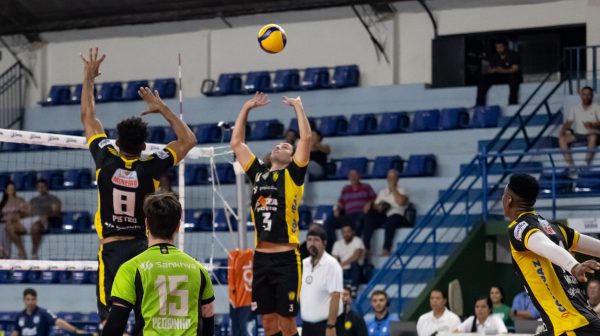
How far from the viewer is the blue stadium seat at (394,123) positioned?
77.0 ft

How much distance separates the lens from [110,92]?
89.4 feet

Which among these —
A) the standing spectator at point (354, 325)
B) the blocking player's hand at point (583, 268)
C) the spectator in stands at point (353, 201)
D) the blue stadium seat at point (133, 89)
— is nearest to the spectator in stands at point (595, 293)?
the standing spectator at point (354, 325)

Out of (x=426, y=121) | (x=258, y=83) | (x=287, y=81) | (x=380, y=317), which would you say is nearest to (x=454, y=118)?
(x=426, y=121)

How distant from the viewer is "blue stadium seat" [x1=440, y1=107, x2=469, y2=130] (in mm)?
22844

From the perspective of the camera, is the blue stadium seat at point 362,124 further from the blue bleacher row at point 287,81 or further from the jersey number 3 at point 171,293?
the jersey number 3 at point 171,293

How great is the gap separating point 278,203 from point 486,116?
11.7 m

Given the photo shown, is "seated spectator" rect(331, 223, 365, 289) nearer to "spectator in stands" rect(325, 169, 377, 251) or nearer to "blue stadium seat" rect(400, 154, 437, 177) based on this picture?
"spectator in stands" rect(325, 169, 377, 251)

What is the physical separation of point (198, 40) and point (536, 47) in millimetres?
7502

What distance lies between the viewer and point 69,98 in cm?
2767

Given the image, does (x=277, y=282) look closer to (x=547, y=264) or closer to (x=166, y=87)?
(x=547, y=264)

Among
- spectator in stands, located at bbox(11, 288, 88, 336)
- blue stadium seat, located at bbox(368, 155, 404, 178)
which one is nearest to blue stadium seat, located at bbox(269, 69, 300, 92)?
blue stadium seat, located at bbox(368, 155, 404, 178)

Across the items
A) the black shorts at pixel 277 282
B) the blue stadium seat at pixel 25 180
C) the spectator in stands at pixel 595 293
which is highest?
the blue stadium seat at pixel 25 180

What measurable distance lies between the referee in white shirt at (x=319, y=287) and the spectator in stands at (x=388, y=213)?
575cm

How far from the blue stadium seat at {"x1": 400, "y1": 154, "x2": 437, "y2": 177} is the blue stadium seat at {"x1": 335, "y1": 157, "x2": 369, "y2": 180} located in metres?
0.99
